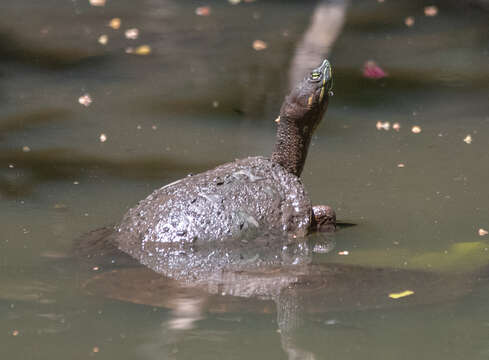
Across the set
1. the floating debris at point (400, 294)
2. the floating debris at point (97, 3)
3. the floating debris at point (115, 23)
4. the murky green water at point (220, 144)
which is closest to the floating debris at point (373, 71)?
the murky green water at point (220, 144)

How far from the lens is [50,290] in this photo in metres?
3.85

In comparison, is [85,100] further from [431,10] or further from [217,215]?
[431,10]

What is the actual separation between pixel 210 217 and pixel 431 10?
6163 mm

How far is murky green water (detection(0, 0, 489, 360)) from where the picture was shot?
332 cm

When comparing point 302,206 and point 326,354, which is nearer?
point 326,354


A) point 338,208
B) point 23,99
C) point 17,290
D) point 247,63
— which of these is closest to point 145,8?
point 247,63

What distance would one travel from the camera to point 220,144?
252 inches

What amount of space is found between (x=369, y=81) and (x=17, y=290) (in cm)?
466

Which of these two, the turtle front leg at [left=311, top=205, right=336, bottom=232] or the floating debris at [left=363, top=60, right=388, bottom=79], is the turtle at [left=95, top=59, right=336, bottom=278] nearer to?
→ the turtle front leg at [left=311, top=205, right=336, bottom=232]

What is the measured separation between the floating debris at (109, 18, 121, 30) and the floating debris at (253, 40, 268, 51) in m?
1.60

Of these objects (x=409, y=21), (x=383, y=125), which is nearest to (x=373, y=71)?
(x=383, y=125)

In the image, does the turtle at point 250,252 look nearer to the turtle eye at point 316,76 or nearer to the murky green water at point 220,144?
the turtle eye at point 316,76

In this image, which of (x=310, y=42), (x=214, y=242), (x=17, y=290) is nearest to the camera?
(x=17, y=290)

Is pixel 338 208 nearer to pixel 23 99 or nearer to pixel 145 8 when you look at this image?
pixel 23 99
